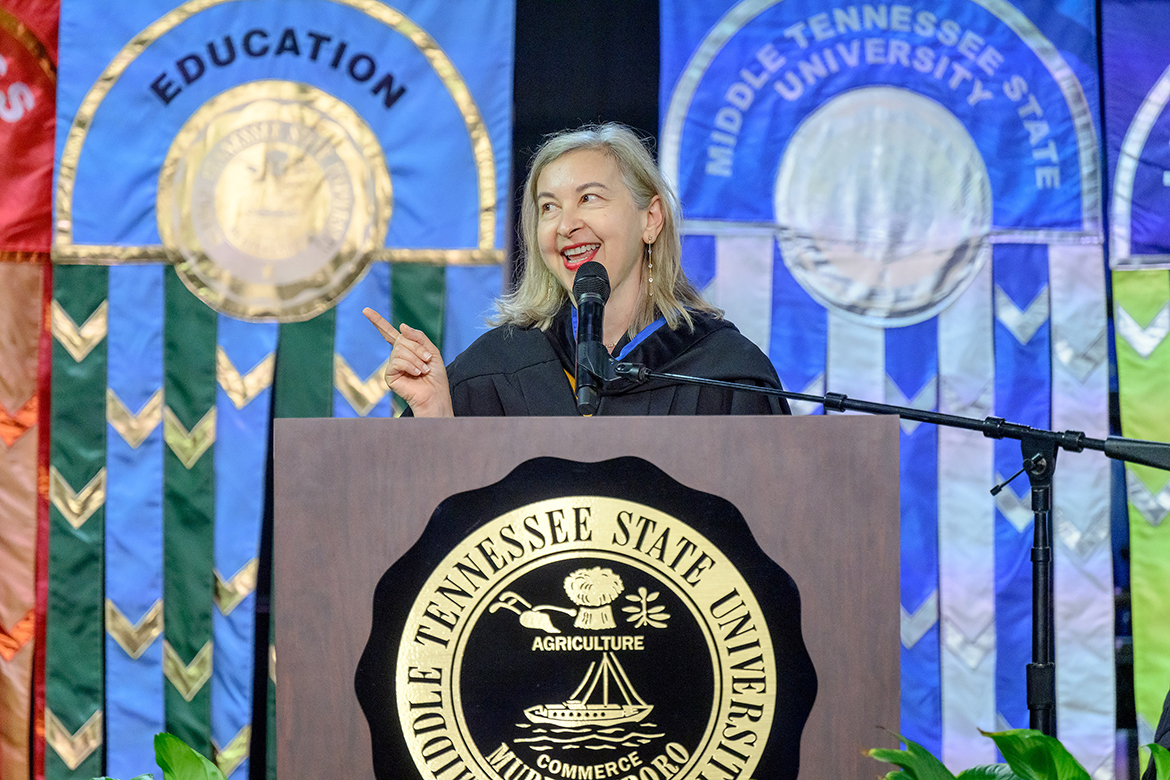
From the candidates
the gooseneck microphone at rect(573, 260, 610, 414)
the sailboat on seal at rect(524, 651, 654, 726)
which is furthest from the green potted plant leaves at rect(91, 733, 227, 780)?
the gooseneck microphone at rect(573, 260, 610, 414)

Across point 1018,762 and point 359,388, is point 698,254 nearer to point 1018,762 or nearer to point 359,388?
point 359,388

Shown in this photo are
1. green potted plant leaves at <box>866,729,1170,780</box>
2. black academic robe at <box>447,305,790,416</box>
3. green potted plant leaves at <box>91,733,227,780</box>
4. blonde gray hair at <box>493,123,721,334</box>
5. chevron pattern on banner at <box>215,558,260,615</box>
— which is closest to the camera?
green potted plant leaves at <box>866,729,1170,780</box>

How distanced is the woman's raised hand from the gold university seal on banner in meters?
1.44

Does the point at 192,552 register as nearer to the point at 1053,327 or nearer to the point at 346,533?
the point at 346,533

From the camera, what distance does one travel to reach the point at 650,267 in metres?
2.03

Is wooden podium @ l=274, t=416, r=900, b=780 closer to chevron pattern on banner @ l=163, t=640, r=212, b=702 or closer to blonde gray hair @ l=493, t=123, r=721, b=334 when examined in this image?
blonde gray hair @ l=493, t=123, r=721, b=334

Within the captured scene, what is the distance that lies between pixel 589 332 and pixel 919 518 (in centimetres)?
180

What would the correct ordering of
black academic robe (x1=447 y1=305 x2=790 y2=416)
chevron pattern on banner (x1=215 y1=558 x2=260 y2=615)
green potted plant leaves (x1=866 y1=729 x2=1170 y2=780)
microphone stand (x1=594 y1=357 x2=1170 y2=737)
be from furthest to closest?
1. chevron pattern on banner (x1=215 y1=558 x2=260 y2=615)
2. black academic robe (x1=447 y1=305 x2=790 y2=416)
3. microphone stand (x1=594 y1=357 x2=1170 y2=737)
4. green potted plant leaves (x1=866 y1=729 x2=1170 y2=780)

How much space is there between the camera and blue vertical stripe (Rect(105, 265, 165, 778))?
2.84 m

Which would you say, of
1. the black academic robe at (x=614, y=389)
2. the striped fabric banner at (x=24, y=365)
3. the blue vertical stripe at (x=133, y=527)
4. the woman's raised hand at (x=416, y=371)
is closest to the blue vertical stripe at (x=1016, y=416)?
the black academic robe at (x=614, y=389)

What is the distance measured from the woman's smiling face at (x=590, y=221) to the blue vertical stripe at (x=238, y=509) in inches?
48.7

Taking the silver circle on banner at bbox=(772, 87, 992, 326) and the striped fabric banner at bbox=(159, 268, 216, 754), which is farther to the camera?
the silver circle on banner at bbox=(772, 87, 992, 326)

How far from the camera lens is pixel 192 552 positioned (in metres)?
2.84

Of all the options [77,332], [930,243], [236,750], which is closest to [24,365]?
[77,332]
